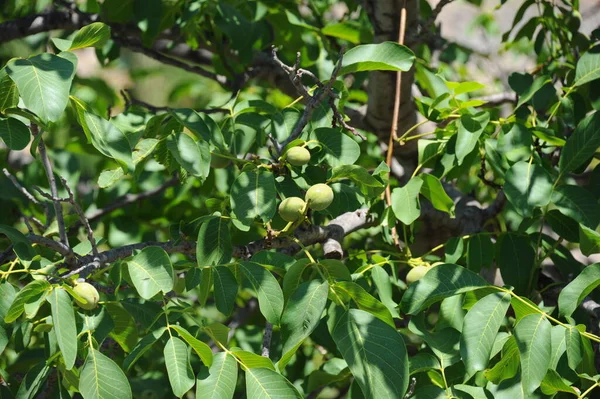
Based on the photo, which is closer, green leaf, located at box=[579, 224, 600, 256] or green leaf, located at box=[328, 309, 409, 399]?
green leaf, located at box=[328, 309, 409, 399]

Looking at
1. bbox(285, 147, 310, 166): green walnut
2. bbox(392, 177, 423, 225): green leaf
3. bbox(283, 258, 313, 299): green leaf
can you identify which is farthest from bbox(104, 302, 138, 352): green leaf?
bbox(392, 177, 423, 225): green leaf

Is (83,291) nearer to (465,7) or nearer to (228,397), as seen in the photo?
(228,397)

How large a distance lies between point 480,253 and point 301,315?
2.01 ft

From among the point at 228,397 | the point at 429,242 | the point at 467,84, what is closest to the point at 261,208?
the point at 228,397

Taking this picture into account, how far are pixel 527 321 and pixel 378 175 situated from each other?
0.40 meters

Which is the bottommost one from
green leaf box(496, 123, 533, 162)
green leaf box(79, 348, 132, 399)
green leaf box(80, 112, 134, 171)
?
green leaf box(79, 348, 132, 399)

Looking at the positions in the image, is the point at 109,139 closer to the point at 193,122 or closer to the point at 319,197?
the point at 193,122

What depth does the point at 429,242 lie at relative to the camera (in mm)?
2262

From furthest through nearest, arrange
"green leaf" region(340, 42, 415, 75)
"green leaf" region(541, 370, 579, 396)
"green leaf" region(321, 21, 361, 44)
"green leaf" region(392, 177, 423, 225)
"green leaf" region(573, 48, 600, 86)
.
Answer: "green leaf" region(321, 21, 361, 44)
"green leaf" region(573, 48, 600, 86)
"green leaf" region(392, 177, 423, 225)
"green leaf" region(340, 42, 415, 75)
"green leaf" region(541, 370, 579, 396)

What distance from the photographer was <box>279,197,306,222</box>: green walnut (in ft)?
4.23

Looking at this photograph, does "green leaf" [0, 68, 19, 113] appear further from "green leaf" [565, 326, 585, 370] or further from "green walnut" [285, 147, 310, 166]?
"green leaf" [565, 326, 585, 370]

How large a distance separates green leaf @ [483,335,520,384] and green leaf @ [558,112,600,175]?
0.47 metres

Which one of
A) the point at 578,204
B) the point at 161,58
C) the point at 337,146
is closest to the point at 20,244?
the point at 337,146

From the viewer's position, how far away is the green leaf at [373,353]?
3.43 feet
